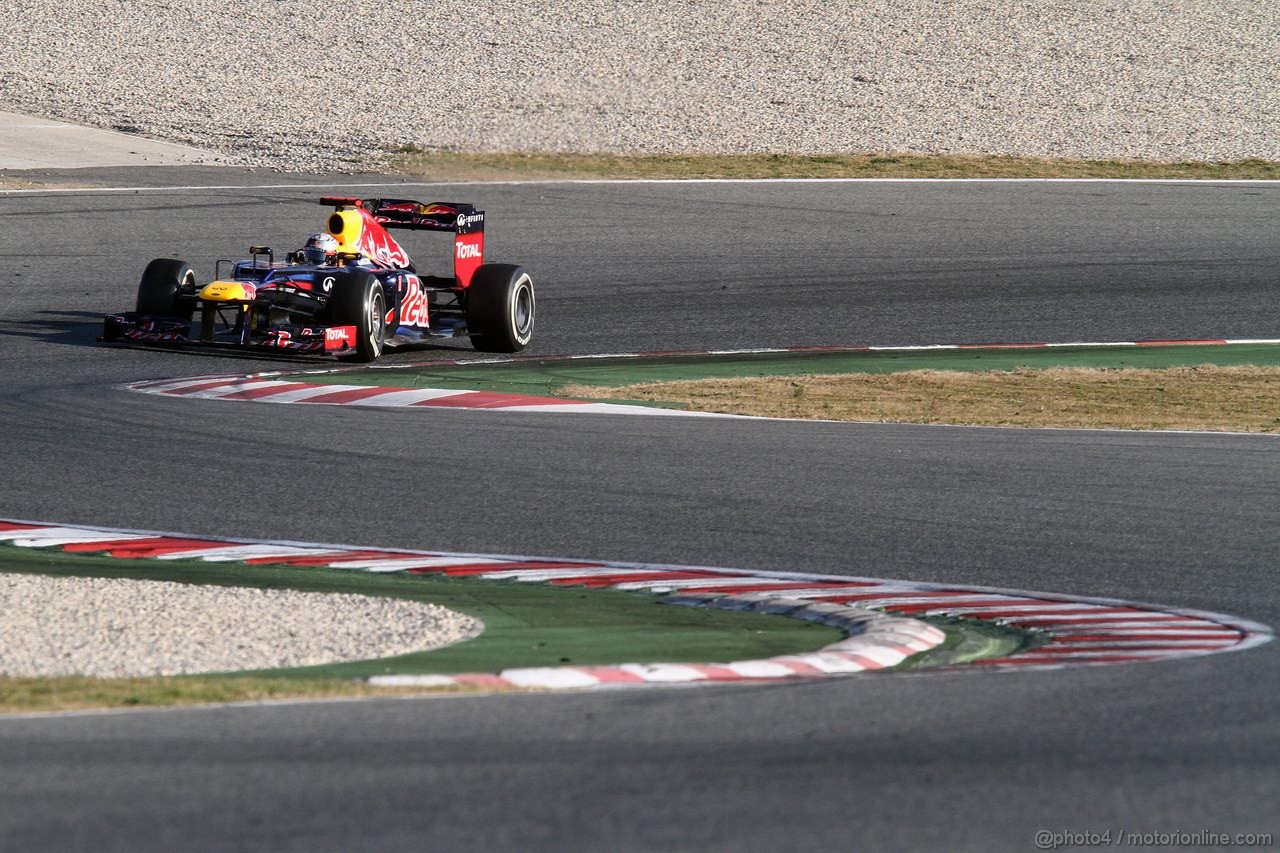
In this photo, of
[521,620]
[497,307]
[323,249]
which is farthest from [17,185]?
[521,620]

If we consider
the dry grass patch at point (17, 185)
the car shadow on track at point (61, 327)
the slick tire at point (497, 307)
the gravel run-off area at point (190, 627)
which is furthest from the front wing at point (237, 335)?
the dry grass patch at point (17, 185)

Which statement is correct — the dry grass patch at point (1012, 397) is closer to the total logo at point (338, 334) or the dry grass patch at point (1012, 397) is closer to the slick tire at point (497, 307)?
the slick tire at point (497, 307)

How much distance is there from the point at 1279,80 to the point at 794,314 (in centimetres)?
1905

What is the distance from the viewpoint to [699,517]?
8.71m

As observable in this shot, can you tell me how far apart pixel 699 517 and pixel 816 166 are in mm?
18704

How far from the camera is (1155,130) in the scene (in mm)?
29938

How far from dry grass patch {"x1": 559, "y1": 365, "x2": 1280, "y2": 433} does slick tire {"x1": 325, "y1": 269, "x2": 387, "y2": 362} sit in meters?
1.83

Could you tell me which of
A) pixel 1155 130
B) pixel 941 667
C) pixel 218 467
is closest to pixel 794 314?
pixel 218 467

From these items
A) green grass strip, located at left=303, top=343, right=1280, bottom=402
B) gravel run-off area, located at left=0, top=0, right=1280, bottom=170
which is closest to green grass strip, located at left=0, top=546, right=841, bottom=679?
green grass strip, located at left=303, top=343, right=1280, bottom=402

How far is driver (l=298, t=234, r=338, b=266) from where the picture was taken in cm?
1445

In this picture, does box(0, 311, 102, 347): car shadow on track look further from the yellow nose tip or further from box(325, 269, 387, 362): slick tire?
box(325, 269, 387, 362): slick tire

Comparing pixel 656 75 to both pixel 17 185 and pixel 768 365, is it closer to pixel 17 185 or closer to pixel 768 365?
pixel 17 185

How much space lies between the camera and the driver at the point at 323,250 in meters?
14.5

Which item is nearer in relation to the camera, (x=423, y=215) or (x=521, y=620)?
(x=521, y=620)
